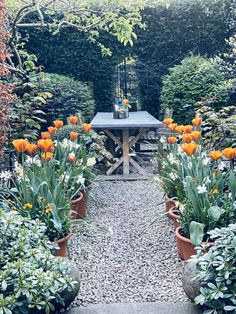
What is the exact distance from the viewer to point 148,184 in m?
5.71

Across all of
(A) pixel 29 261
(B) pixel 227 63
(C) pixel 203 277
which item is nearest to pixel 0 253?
(A) pixel 29 261

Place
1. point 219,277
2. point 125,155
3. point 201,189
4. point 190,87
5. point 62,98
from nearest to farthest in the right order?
point 219,277 < point 201,189 < point 125,155 < point 62,98 < point 190,87

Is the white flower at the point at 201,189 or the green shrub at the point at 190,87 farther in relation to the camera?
the green shrub at the point at 190,87

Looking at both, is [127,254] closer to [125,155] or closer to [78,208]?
[78,208]

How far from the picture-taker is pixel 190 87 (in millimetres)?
7176

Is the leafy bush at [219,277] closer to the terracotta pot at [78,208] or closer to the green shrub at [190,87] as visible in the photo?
the terracotta pot at [78,208]

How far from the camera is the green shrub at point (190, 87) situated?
6.96m

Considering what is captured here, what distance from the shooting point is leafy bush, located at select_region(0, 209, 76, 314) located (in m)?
2.17

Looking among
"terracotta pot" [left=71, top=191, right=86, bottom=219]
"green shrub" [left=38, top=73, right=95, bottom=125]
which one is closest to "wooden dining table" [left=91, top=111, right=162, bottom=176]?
"green shrub" [left=38, top=73, right=95, bottom=125]

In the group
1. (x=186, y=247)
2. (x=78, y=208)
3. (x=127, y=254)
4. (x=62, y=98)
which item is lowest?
(x=127, y=254)

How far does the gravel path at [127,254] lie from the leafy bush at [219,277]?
19.2 inches

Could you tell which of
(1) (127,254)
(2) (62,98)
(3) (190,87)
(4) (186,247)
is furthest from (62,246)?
(3) (190,87)

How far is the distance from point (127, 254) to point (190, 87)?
4.41 metres

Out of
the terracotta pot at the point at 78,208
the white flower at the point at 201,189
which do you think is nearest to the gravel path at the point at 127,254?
the terracotta pot at the point at 78,208
